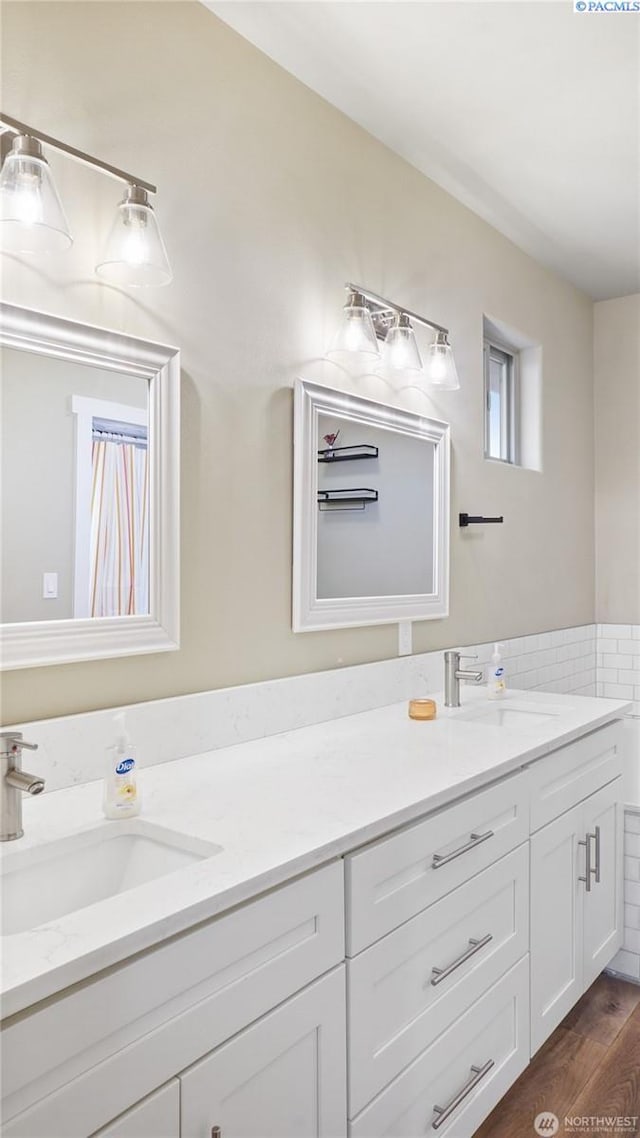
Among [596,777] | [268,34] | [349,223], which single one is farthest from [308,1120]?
[268,34]

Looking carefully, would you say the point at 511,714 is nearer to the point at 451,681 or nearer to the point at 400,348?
the point at 451,681

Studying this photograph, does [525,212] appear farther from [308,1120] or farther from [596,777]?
[308,1120]

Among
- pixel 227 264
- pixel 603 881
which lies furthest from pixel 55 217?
pixel 603 881

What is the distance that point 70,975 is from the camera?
0.79 meters

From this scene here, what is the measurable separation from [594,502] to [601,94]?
205cm

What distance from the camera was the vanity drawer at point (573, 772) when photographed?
70.9 inches

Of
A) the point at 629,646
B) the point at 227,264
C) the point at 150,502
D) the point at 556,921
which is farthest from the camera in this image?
the point at 629,646

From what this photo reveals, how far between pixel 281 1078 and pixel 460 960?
1.75ft

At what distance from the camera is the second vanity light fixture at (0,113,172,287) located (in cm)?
124

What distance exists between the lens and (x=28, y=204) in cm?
125

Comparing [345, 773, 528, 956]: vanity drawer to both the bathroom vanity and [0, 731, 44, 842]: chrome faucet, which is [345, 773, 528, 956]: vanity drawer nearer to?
the bathroom vanity

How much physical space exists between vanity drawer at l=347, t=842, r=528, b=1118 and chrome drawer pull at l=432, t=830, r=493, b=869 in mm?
74

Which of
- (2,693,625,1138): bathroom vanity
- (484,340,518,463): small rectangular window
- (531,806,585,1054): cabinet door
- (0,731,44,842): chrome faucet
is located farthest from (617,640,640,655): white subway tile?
(0,731,44,842): chrome faucet

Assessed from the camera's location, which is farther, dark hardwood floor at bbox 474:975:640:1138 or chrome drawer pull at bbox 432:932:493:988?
dark hardwood floor at bbox 474:975:640:1138
